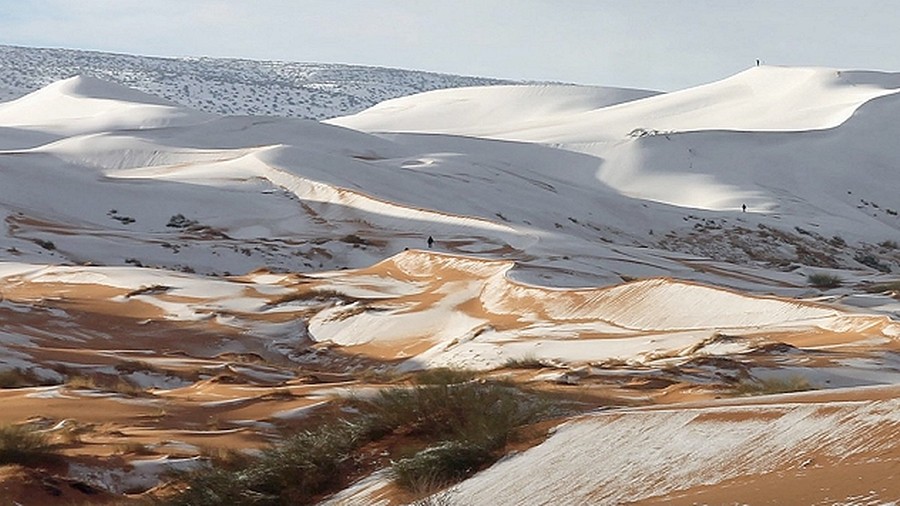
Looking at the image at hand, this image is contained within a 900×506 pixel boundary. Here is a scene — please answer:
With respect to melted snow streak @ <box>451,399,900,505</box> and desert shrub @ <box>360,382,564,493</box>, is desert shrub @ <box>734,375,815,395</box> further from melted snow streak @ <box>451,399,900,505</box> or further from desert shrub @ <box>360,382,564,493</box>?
melted snow streak @ <box>451,399,900,505</box>

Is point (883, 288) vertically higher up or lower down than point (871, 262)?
higher up

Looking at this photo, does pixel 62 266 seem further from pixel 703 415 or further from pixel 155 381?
pixel 703 415

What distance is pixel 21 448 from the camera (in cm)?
880

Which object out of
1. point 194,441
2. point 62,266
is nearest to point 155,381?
point 194,441

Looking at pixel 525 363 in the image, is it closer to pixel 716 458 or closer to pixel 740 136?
pixel 716 458

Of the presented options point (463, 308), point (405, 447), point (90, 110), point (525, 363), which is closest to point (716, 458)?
point (405, 447)

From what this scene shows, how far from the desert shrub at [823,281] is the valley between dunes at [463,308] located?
188mm

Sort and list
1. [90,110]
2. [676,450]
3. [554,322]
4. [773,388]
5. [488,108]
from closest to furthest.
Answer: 1. [676,450]
2. [773,388]
3. [554,322]
4. [90,110]
5. [488,108]

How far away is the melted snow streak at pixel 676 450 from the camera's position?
238 inches

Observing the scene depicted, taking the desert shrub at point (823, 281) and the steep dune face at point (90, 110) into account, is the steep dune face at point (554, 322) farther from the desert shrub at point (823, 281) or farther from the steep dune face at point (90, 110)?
the steep dune face at point (90, 110)

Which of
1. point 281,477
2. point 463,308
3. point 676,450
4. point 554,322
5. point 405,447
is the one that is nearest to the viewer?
point 676,450

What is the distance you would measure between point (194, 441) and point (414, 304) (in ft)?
48.5

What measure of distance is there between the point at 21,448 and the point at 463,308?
1527 cm

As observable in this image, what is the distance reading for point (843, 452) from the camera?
5848 millimetres
